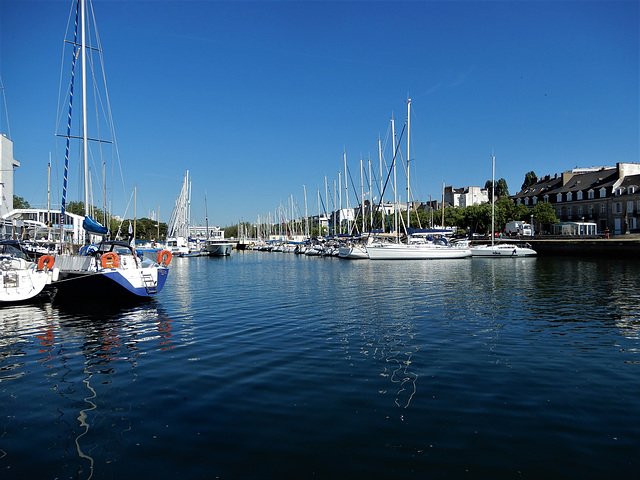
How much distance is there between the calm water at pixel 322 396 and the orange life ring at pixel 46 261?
15.6 feet

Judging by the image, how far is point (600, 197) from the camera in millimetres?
87062

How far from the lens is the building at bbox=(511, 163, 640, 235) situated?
80938 mm

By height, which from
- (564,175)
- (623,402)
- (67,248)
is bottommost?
(623,402)

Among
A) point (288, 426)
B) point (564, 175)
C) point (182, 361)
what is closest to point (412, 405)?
point (288, 426)

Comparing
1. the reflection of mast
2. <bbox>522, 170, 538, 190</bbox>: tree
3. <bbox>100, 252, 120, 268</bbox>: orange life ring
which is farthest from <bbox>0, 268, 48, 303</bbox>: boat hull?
<bbox>522, 170, 538, 190</bbox>: tree

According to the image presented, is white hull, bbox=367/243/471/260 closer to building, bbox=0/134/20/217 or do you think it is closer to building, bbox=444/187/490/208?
building, bbox=0/134/20/217

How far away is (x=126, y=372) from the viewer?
10.7m

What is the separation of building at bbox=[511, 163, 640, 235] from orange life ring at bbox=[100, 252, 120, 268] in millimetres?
85029

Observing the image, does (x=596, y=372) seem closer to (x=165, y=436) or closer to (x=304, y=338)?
(x=304, y=338)

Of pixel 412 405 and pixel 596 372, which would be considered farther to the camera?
pixel 596 372

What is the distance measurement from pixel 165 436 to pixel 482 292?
2264 cm

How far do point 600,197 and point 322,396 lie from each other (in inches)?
3771

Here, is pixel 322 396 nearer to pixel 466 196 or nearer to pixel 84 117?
pixel 84 117

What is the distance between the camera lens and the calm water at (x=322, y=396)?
6293mm
